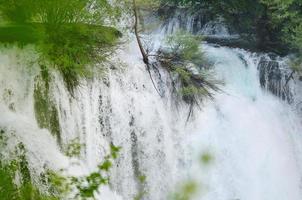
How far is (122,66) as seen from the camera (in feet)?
21.2

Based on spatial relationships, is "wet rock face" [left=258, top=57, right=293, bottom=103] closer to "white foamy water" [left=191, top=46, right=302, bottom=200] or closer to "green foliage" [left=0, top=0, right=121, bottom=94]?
"white foamy water" [left=191, top=46, right=302, bottom=200]

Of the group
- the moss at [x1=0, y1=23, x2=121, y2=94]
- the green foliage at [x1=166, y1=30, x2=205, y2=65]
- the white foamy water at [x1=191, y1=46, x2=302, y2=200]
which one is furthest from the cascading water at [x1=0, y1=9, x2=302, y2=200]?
the green foliage at [x1=166, y1=30, x2=205, y2=65]

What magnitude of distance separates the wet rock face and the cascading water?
110mm

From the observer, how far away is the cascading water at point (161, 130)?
17.3 feet

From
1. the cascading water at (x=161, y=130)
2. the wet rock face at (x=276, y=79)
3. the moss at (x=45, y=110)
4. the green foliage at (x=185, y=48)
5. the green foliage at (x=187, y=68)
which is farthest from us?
the wet rock face at (x=276, y=79)

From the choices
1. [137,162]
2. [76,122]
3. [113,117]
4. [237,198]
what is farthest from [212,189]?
[76,122]

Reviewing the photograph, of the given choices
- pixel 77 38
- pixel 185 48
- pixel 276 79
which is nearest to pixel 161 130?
pixel 185 48

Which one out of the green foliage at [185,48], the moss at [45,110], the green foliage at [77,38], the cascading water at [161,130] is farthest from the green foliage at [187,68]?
the moss at [45,110]

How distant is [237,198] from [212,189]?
15.6 inches

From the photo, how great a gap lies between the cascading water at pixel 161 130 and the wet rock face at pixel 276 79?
110mm

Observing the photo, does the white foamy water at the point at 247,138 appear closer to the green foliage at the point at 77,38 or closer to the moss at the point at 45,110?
the green foliage at the point at 77,38

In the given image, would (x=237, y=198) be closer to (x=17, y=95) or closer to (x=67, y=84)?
(x=67, y=84)

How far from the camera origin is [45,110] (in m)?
5.50

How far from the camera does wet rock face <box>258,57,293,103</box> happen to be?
7859 mm
